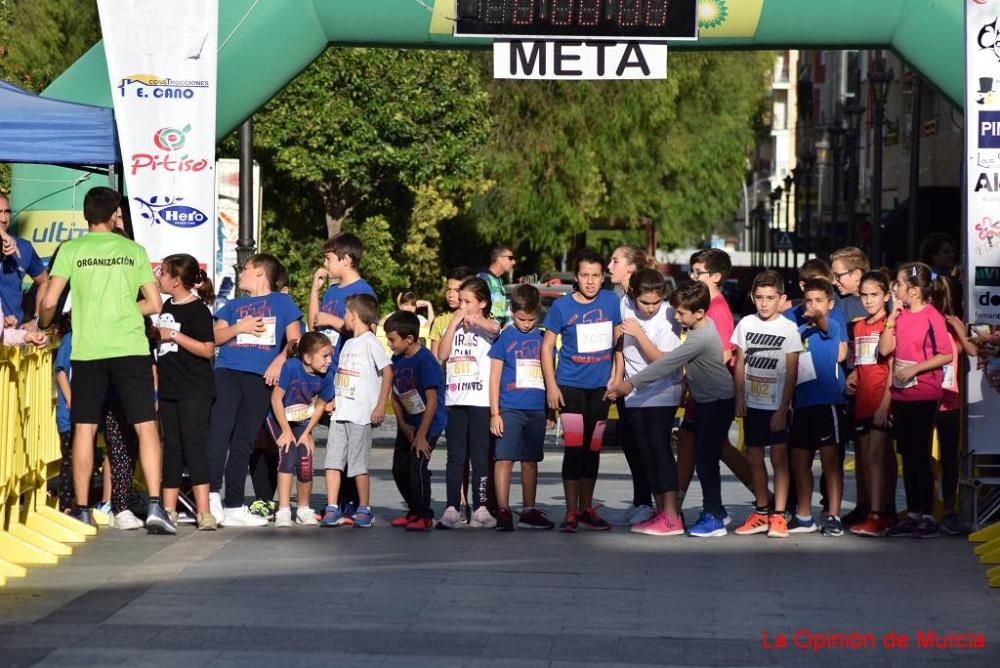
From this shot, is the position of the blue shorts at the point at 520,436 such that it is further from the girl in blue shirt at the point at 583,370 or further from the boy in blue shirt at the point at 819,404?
the boy in blue shirt at the point at 819,404

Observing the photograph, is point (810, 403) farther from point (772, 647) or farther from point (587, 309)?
point (772, 647)

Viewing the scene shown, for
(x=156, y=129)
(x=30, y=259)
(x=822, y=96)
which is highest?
(x=822, y=96)

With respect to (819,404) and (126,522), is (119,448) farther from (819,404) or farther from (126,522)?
(819,404)

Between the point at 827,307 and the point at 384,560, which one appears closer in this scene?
the point at 384,560

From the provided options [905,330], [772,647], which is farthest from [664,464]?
[772,647]

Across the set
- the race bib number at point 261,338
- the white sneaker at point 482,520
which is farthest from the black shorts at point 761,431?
the race bib number at point 261,338

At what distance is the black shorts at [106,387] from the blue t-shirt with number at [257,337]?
814 mm

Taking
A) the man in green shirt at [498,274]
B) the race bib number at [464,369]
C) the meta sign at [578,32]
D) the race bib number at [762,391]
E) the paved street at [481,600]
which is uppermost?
the meta sign at [578,32]

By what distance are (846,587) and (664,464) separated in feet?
6.81

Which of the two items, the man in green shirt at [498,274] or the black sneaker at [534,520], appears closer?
the black sneaker at [534,520]

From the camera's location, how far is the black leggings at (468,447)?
1158 centimetres

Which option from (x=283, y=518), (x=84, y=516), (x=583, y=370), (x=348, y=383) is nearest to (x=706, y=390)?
(x=583, y=370)

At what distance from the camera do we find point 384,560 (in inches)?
400

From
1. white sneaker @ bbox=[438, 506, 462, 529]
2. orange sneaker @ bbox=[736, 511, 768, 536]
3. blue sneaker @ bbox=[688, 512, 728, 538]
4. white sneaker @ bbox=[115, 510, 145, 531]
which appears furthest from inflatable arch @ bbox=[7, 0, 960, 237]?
blue sneaker @ bbox=[688, 512, 728, 538]
